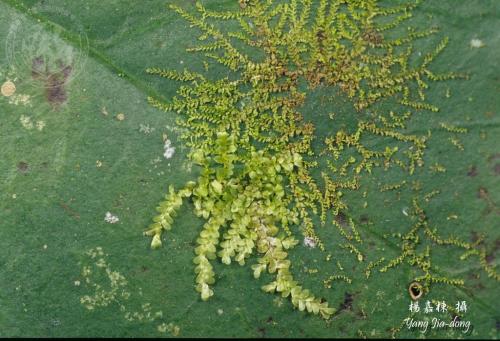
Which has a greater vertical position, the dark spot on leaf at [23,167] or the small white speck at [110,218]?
the dark spot on leaf at [23,167]

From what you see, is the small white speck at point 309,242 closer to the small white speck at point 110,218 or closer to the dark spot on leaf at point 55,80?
the small white speck at point 110,218

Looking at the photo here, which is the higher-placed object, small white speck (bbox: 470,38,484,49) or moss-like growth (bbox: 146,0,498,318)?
small white speck (bbox: 470,38,484,49)

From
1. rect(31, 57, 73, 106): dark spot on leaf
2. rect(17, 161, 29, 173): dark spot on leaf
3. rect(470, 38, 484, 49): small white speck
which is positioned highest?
rect(470, 38, 484, 49): small white speck

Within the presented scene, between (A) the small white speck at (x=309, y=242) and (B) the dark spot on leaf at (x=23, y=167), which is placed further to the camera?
(B) the dark spot on leaf at (x=23, y=167)

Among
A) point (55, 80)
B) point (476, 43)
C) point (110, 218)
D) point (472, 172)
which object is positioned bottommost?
point (110, 218)

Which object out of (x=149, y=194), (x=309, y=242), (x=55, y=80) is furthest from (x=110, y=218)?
(x=309, y=242)

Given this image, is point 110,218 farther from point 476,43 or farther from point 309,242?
point 476,43

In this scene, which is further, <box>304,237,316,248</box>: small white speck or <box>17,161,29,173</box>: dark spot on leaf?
<box>17,161,29,173</box>: dark spot on leaf

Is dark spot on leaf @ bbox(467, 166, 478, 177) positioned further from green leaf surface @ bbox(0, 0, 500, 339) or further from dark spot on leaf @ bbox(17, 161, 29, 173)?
dark spot on leaf @ bbox(17, 161, 29, 173)

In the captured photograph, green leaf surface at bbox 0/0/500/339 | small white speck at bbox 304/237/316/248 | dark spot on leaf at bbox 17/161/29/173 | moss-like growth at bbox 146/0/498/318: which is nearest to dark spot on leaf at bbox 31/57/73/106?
green leaf surface at bbox 0/0/500/339

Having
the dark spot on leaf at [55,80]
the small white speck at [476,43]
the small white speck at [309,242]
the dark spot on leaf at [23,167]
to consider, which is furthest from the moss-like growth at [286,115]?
the dark spot on leaf at [23,167]

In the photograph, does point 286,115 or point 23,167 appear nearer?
point 286,115

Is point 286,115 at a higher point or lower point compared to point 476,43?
lower

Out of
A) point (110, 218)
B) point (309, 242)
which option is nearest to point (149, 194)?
point (110, 218)
